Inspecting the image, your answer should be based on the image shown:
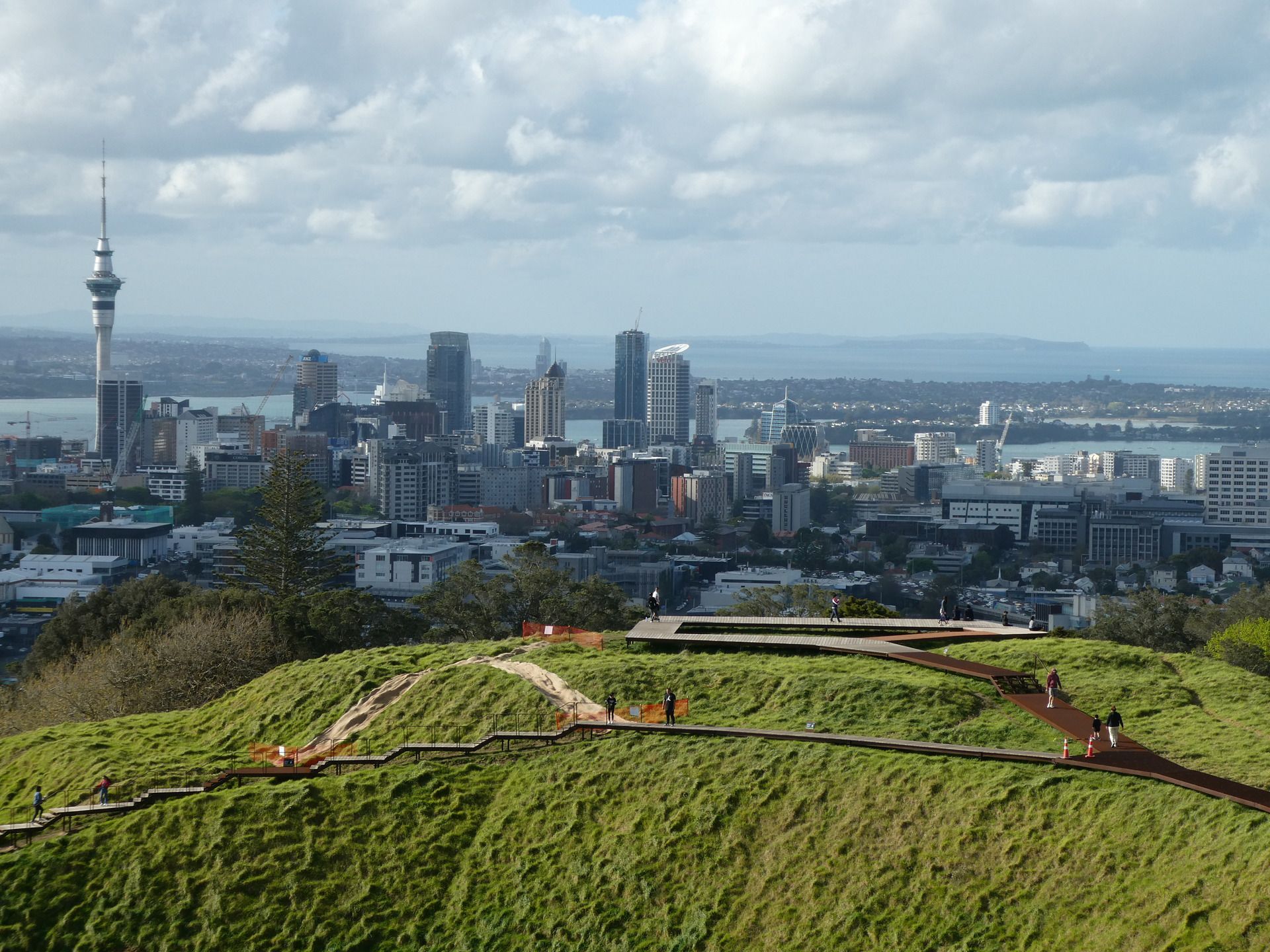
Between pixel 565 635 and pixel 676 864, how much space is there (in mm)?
8550

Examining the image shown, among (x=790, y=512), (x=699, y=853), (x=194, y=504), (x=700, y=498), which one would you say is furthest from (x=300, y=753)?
(x=700, y=498)

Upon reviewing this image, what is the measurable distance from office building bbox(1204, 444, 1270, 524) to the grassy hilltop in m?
122

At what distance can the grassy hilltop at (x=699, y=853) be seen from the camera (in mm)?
14797

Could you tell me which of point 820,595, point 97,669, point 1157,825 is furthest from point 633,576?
point 1157,825

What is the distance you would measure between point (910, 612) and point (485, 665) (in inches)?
2478

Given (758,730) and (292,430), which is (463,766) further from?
(292,430)

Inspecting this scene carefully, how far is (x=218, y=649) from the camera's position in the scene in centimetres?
2830

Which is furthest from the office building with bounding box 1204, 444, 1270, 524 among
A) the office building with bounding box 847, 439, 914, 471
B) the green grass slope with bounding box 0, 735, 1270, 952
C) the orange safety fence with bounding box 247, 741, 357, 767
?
the green grass slope with bounding box 0, 735, 1270, 952

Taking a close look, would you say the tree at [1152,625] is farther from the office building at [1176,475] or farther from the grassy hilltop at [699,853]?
the office building at [1176,475]

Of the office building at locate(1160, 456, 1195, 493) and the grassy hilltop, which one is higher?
the grassy hilltop

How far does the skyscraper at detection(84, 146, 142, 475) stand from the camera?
597ft

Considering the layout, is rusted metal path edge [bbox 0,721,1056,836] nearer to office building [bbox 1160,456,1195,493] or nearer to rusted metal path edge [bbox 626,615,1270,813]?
rusted metal path edge [bbox 626,615,1270,813]

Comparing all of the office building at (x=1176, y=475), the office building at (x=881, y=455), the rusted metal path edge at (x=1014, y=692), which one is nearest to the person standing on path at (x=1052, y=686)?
the rusted metal path edge at (x=1014, y=692)

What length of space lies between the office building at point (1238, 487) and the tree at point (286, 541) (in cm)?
10638
